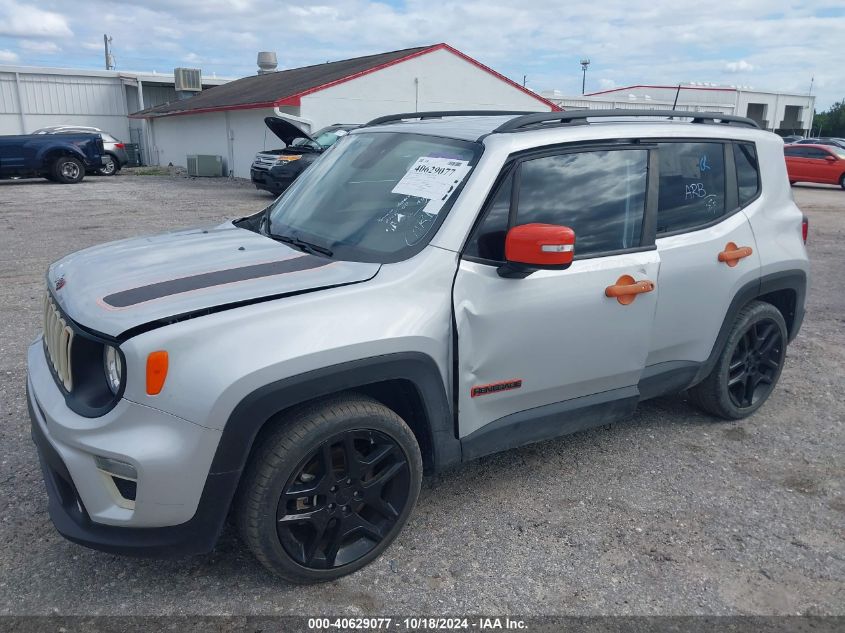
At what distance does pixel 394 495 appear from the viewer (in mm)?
2854

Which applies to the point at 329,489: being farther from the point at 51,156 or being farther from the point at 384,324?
the point at 51,156

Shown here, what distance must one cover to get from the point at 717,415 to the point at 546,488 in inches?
57.8

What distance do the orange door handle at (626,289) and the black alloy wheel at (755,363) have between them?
1.18m

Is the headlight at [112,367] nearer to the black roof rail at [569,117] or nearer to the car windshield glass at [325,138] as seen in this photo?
the black roof rail at [569,117]

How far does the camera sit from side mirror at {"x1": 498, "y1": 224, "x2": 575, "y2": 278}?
2.71 m

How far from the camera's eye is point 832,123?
239 ft

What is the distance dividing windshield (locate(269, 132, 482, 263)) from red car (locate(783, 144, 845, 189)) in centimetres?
2172

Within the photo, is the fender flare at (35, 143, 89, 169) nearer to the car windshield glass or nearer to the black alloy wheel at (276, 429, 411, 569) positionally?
the car windshield glass

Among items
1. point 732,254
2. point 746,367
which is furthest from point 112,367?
point 746,367

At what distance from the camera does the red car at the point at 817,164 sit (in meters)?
21.5

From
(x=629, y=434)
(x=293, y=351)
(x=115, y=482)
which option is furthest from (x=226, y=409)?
(x=629, y=434)

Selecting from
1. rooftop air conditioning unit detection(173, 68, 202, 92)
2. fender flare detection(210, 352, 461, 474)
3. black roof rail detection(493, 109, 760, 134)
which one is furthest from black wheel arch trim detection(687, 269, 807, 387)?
rooftop air conditioning unit detection(173, 68, 202, 92)

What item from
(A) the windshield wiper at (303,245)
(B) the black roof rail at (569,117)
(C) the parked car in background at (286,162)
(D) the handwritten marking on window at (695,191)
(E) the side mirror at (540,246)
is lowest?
(C) the parked car in background at (286,162)

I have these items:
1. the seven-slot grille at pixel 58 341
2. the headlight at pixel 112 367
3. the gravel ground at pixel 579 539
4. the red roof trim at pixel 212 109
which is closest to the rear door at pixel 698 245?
the gravel ground at pixel 579 539
